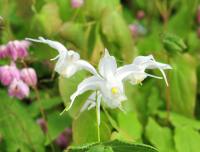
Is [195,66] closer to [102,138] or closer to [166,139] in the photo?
[166,139]

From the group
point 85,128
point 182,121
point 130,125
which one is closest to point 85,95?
point 85,128

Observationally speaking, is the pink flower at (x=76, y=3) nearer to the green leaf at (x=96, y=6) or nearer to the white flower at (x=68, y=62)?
the green leaf at (x=96, y=6)

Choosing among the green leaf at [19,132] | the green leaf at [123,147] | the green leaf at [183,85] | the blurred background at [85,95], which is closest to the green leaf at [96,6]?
the blurred background at [85,95]

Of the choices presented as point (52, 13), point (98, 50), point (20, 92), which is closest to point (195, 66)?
point (98, 50)

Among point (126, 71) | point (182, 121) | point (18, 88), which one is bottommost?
point (182, 121)

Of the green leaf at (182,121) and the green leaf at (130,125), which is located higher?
the green leaf at (130,125)

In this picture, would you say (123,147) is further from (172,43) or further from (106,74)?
(172,43)
